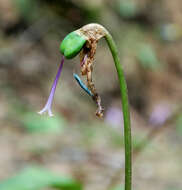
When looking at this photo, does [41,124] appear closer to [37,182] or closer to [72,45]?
[37,182]

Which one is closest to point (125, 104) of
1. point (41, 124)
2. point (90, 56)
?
point (90, 56)

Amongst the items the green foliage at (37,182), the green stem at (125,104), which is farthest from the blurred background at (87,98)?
the green stem at (125,104)

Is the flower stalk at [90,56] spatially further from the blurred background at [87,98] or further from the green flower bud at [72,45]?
the blurred background at [87,98]

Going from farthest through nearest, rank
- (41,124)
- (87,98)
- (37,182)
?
1. (87,98)
2. (41,124)
3. (37,182)

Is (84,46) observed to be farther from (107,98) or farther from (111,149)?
(107,98)

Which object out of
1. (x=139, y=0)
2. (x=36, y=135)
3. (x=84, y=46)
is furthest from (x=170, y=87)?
(x=84, y=46)

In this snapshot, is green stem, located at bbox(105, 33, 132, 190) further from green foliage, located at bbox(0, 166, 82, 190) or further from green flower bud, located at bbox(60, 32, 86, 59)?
green foliage, located at bbox(0, 166, 82, 190)

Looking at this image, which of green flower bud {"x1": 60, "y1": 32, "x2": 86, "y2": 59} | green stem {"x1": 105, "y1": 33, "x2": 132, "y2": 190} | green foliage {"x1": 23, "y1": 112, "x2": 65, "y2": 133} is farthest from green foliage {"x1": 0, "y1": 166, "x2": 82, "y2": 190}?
green foliage {"x1": 23, "y1": 112, "x2": 65, "y2": 133}
